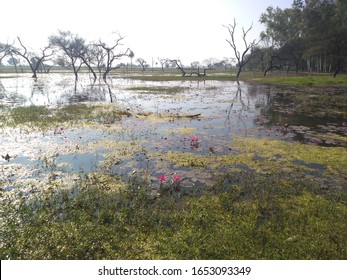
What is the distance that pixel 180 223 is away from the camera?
15.4 feet

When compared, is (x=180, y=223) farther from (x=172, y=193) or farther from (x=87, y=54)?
(x=87, y=54)

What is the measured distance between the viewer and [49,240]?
4207 mm

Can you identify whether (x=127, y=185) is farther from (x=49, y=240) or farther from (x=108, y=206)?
(x=49, y=240)

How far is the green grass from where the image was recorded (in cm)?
399

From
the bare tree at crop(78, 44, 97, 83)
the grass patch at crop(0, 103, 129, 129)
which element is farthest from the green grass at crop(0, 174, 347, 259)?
the bare tree at crop(78, 44, 97, 83)

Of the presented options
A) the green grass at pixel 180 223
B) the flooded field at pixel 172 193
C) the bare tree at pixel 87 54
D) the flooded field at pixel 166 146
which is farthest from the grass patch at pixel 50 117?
the bare tree at pixel 87 54

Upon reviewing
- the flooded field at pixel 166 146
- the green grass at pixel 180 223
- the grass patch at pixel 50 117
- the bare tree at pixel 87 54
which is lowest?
the green grass at pixel 180 223

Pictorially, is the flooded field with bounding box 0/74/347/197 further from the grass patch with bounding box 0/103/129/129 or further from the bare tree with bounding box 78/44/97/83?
the bare tree with bounding box 78/44/97/83

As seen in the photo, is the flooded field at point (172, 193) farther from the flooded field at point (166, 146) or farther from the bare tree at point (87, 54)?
the bare tree at point (87, 54)

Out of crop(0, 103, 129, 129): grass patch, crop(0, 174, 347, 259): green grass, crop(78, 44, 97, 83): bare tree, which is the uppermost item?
crop(78, 44, 97, 83): bare tree

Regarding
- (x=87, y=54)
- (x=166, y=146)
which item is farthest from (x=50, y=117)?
(x=87, y=54)

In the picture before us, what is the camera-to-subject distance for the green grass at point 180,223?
13.1 feet

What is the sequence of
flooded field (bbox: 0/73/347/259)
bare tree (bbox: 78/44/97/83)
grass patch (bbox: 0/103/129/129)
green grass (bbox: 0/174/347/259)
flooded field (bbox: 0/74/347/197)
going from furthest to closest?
bare tree (bbox: 78/44/97/83), grass patch (bbox: 0/103/129/129), flooded field (bbox: 0/74/347/197), flooded field (bbox: 0/73/347/259), green grass (bbox: 0/174/347/259)

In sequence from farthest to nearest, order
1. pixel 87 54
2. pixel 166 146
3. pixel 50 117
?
pixel 87 54
pixel 50 117
pixel 166 146
